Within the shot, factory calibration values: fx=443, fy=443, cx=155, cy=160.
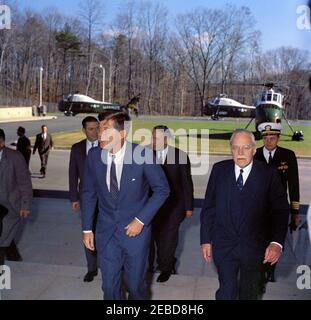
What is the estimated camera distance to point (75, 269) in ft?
12.8

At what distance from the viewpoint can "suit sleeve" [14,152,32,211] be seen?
3709 mm

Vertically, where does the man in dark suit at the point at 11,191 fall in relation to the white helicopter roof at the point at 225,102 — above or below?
below

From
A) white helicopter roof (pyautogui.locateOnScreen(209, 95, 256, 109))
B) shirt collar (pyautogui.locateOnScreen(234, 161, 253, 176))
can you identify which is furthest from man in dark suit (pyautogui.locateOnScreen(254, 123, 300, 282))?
white helicopter roof (pyautogui.locateOnScreen(209, 95, 256, 109))

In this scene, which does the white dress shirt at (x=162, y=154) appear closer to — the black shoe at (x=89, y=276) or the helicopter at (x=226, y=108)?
the black shoe at (x=89, y=276)

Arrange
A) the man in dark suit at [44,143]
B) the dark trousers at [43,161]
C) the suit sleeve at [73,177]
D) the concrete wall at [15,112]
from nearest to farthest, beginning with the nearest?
the suit sleeve at [73,177], the concrete wall at [15,112], the man in dark suit at [44,143], the dark trousers at [43,161]

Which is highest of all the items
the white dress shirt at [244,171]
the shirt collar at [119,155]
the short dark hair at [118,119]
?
the short dark hair at [118,119]

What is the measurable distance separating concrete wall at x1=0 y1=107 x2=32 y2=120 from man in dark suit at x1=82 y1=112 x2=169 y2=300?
2.97 m

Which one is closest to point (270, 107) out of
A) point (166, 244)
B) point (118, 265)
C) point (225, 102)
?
point (225, 102)

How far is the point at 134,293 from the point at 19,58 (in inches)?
121

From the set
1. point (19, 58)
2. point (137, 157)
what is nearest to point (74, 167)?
point (137, 157)

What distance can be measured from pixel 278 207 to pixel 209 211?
1.42 ft

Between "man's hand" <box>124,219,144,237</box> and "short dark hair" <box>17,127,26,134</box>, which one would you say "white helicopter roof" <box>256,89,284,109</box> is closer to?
"man's hand" <box>124,219,144,237</box>

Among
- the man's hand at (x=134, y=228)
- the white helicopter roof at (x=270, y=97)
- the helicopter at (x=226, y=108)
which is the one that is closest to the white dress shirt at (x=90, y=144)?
the man's hand at (x=134, y=228)

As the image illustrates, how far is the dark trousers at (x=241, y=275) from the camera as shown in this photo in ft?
9.11
